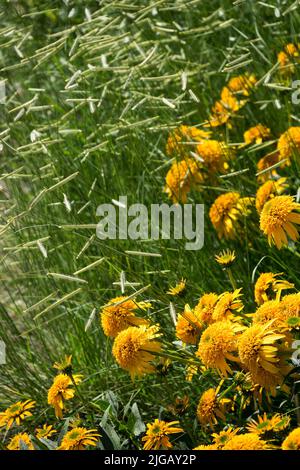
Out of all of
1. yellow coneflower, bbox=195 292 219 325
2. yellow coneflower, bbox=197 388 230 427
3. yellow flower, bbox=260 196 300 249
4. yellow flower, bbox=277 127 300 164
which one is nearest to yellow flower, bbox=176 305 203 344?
yellow coneflower, bbox=195 292 219 325

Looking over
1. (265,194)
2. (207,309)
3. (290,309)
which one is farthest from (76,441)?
(265,194)

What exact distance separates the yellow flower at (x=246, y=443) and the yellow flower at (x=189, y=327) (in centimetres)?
39

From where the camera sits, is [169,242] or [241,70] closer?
[169,242]

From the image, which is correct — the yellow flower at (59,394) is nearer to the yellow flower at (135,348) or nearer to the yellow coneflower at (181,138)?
the yellow flower at (135,348)

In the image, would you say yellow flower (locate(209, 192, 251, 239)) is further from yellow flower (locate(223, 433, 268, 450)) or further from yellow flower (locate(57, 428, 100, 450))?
yellow flower (locate(223, 433, 268, 450))

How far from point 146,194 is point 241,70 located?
518 millimetres

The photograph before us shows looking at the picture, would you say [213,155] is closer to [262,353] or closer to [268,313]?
[268,313]

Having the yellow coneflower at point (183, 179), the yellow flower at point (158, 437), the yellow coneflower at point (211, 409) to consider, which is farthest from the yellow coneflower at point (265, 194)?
the yellow flower at point (158, 437)

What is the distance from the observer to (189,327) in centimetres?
202

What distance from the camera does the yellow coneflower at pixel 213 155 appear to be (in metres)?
2.65

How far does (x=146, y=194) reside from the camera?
2.94m

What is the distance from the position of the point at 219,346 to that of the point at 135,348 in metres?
0.19
